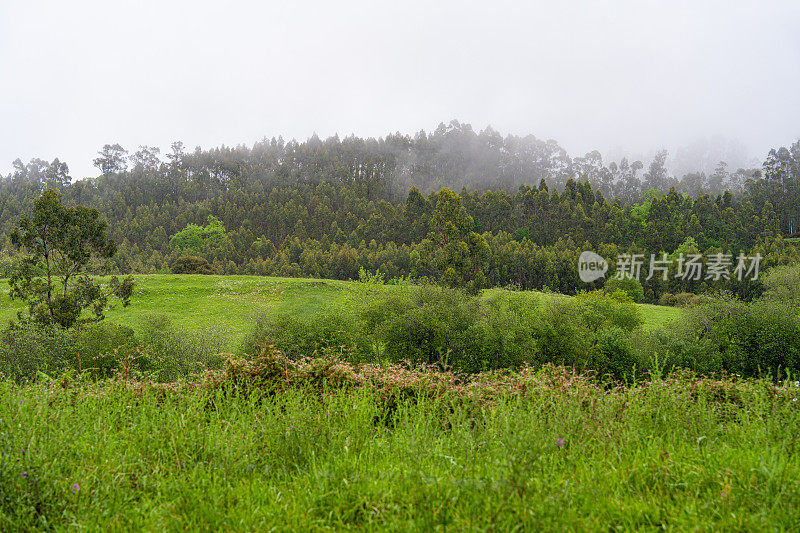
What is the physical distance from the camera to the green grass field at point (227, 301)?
3316cm

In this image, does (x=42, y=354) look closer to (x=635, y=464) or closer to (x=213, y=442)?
(x=213, y=442)

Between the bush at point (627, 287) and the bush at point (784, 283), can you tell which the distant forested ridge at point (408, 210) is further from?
the bush at point (784, 283)

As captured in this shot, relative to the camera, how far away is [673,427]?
4.91 meters

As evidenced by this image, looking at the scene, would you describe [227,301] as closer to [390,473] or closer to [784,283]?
[390,473]

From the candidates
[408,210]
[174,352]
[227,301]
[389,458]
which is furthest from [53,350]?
[408,210]

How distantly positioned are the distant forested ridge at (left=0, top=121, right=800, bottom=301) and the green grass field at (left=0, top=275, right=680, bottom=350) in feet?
44.3

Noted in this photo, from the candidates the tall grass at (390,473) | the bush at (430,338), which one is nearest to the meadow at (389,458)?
the tall grass at (390,473)

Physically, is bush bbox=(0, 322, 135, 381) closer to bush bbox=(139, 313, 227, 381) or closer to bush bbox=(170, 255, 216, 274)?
bush bbox=(139, 313, 227, 381)

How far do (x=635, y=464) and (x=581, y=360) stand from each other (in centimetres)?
2082

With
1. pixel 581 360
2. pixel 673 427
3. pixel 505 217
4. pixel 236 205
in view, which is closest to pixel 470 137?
pixel 505 217

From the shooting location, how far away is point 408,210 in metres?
96.3

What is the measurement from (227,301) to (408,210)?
62.3 meters

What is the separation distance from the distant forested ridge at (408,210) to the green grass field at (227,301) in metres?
13.5

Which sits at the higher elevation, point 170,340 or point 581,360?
point 170,340
